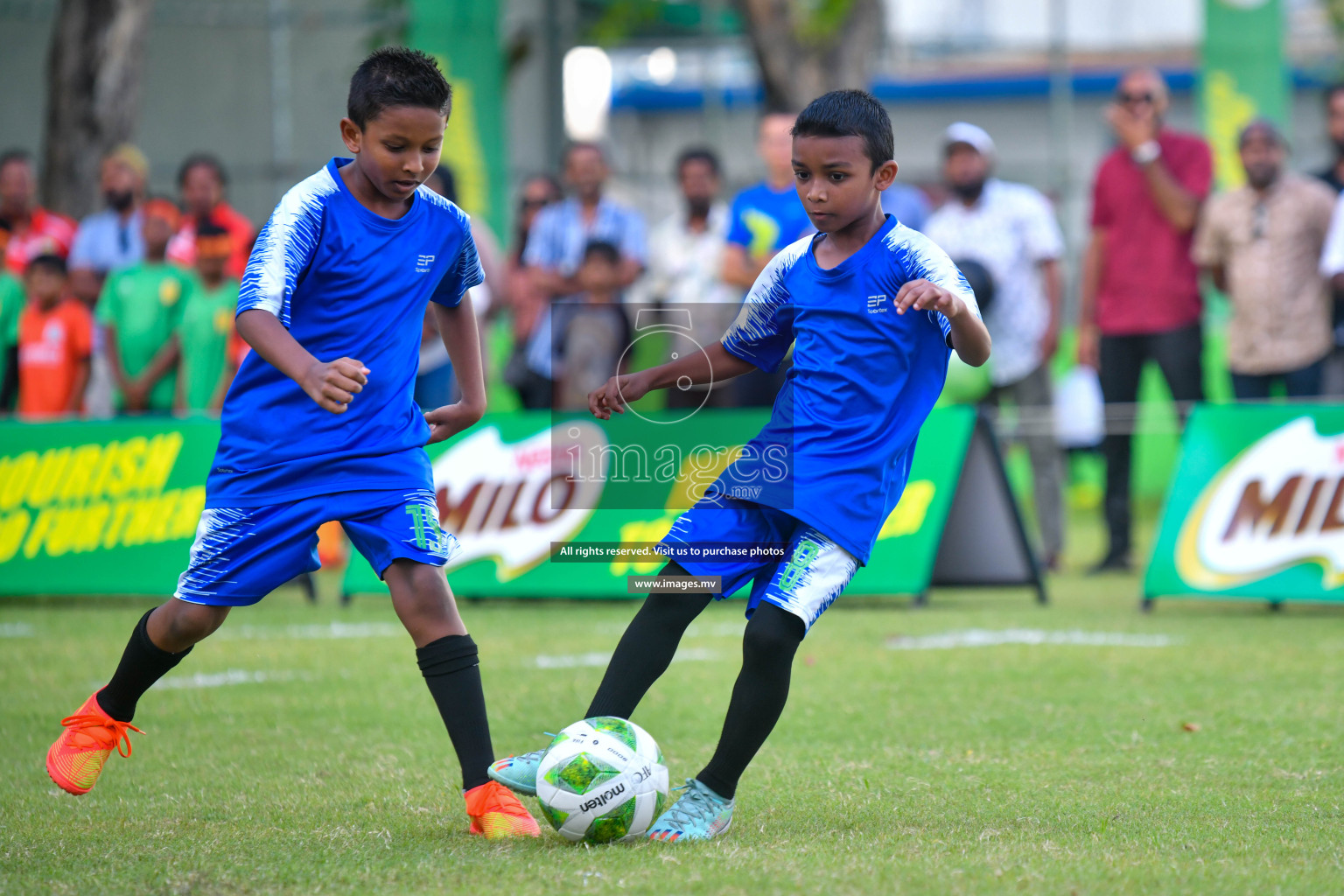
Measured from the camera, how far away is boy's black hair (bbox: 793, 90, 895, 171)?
384 centimetres

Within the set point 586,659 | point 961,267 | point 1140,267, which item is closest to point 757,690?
point 586,659

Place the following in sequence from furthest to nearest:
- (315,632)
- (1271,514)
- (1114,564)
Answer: (1114,564) < (1271,514) < (315,632)

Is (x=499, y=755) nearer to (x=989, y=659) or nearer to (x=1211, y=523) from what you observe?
(x=989, y=659)

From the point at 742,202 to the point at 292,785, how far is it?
520 cm

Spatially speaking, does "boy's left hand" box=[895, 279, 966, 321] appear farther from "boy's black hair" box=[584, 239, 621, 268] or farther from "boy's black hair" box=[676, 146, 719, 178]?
"boy's black hair" box=[676, 146, 719, 178]

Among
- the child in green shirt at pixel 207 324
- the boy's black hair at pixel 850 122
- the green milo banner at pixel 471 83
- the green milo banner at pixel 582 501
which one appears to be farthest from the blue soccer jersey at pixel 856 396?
the green milo banner at pixel 471 83

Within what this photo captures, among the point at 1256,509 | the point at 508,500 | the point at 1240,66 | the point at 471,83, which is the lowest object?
the point at 508,500

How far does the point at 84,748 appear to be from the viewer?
426cm

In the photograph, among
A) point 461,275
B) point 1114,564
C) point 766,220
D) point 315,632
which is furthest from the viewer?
point 1114,564

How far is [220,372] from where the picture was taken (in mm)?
10164

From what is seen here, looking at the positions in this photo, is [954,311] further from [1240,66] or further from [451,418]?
[1240,66]

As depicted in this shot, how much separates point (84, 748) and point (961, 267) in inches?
251

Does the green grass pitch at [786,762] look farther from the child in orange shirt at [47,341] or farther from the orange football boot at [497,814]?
the child in orange shirt at [47,341]

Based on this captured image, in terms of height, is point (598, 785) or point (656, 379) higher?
point (656, 379)
